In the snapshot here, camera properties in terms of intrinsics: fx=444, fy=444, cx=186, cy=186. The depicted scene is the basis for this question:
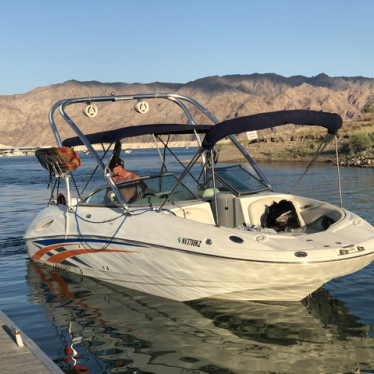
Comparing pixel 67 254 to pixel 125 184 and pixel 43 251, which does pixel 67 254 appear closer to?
pixel 43 251

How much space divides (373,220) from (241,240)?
7.57 meters

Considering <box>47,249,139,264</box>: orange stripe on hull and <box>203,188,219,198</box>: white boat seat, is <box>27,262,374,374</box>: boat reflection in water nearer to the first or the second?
<box>47,249,139,264</box>: orange stripe on hull

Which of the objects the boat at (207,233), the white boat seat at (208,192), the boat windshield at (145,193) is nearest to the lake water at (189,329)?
the boat at (207,233)

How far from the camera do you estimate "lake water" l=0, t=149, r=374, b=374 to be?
195 inches

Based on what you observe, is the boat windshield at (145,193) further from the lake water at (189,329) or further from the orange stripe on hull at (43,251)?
the lake water at (189,329)

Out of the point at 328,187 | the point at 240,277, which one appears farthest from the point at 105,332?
the point at 328,187

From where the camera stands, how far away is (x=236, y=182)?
813 cm

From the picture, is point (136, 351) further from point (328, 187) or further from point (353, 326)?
point (328, 187)

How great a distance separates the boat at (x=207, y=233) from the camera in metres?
5.71

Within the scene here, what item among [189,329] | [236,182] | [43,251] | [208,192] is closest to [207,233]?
[189,329]

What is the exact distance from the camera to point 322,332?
18.6 ft

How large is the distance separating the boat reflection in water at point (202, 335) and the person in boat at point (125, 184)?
1.52m

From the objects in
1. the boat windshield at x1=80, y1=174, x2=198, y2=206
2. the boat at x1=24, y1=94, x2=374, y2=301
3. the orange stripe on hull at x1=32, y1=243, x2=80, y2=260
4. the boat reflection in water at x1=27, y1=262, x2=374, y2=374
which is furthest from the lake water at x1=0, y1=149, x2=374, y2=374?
the boat windshield at x1=80, y1=174, x2=198, y2=206

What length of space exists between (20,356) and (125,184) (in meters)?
3.38
